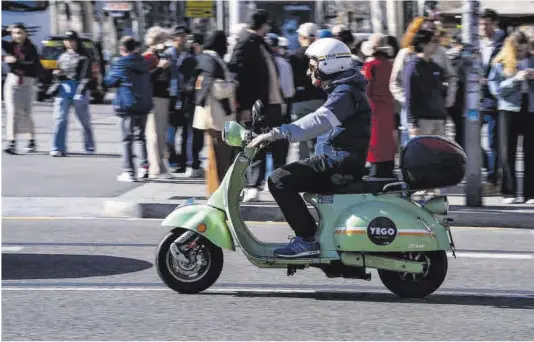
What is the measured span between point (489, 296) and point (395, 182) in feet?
3.44

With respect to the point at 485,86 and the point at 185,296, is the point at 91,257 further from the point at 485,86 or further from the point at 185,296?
the point at 485,86

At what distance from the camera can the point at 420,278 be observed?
7.89 m

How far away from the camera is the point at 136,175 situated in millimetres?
14805

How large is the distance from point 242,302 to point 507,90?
6.01 meters

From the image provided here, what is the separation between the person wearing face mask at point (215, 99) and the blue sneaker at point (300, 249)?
14.4 ft

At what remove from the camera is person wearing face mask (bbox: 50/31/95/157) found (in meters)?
16.8

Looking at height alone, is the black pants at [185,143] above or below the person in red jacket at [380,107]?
below

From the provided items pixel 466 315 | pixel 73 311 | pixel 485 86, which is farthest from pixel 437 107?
pixel 73 311

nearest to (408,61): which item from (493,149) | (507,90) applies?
(507,90)

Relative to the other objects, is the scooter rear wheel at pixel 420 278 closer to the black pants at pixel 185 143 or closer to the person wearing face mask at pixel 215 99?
the person wearing face mask at pixel 215 99

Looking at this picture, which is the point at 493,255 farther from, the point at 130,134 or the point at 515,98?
the point at 130,134

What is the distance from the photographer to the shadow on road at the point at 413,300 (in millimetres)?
7836

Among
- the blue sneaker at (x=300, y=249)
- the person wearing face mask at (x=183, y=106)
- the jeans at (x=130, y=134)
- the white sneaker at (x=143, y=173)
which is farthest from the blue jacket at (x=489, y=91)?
the blue sneaker at (x=300, y=249)

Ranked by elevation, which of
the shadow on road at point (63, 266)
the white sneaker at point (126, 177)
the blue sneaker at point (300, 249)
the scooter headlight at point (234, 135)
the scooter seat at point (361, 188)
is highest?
the scooter headlight at point (234, 135)
